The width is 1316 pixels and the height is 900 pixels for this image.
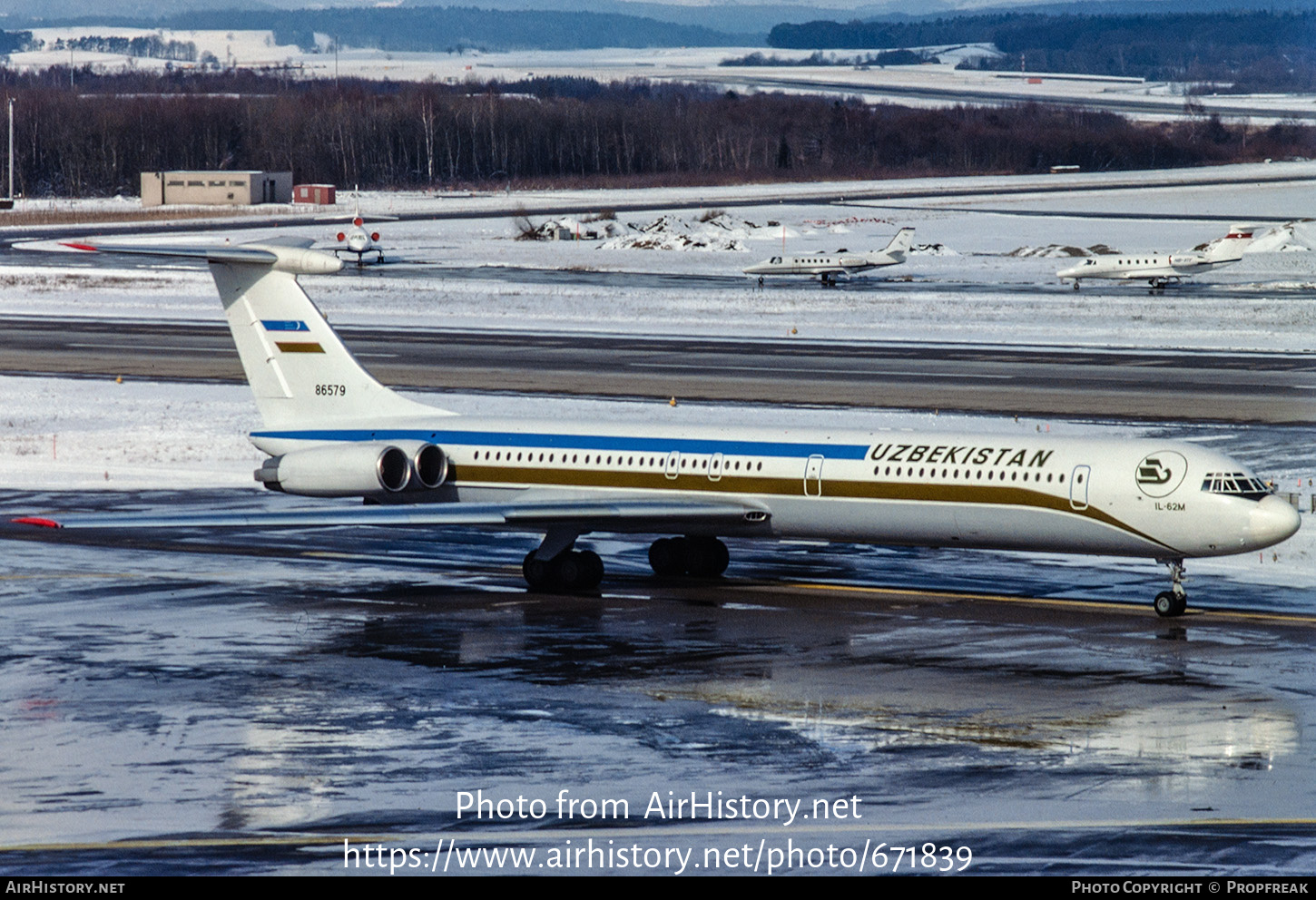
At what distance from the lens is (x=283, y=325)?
110 feet

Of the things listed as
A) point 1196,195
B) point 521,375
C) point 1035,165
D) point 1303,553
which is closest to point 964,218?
point 1196,195

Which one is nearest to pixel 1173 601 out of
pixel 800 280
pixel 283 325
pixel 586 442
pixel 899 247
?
pixel 586 442

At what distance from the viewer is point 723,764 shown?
62.3 feet

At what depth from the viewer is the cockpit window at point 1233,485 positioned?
2708 centimetres

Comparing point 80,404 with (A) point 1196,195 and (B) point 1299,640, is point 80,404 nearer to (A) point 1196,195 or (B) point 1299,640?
(B) point 1299,640

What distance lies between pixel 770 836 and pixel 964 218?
384 feet

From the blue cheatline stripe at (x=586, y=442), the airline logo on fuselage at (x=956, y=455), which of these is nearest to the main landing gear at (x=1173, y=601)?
the airline logo on fuselage at (x=956, y=455)

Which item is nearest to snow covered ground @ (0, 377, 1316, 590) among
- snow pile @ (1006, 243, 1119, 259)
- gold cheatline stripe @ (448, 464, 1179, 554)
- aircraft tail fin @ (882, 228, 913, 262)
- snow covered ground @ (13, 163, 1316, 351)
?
gold cheatline stripe @ (448, 464, 1179, 554)

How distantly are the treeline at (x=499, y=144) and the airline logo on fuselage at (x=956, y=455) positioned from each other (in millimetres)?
141655

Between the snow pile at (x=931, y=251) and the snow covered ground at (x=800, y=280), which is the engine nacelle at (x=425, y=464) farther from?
the snow pile at (x=931, y=251)

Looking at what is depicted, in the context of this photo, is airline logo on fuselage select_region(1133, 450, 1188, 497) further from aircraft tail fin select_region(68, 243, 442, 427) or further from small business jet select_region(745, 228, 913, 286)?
small business jet select_region(745, 228, 913, 286)

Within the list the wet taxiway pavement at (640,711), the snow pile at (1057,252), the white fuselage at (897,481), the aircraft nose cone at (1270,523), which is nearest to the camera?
the wet taxiway pavement at (640,711)

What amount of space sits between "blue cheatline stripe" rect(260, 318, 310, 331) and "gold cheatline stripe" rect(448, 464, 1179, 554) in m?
4.41

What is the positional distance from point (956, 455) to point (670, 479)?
5.07 meters
